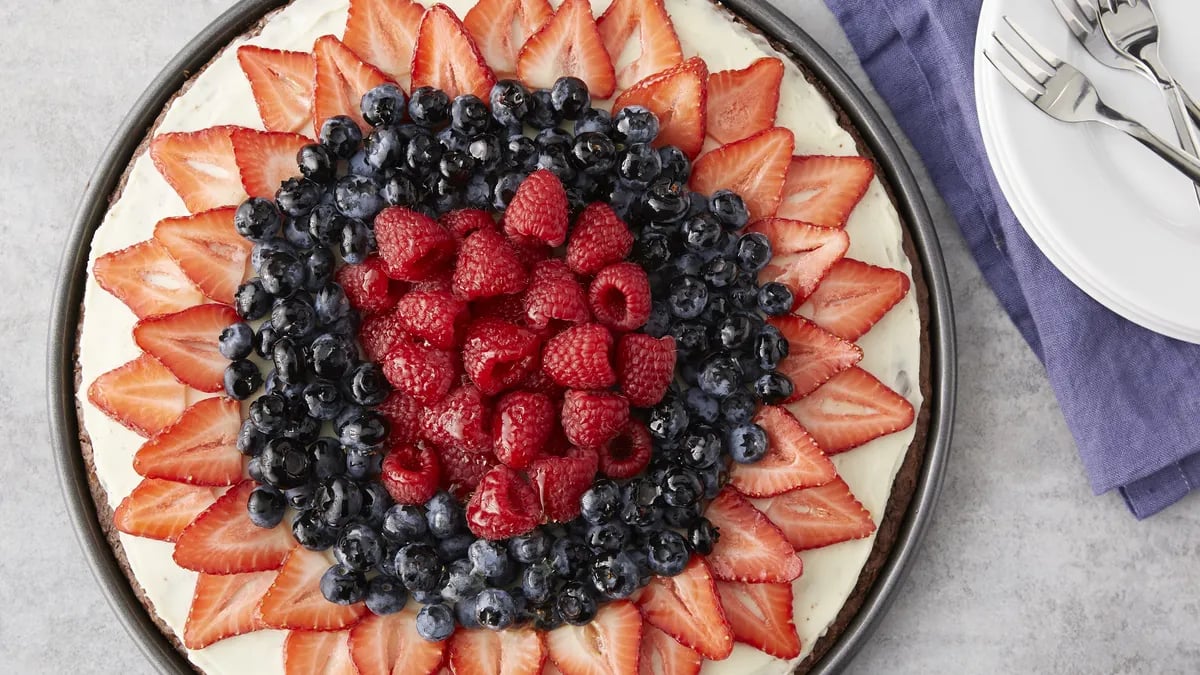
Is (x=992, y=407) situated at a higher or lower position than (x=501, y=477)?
lower

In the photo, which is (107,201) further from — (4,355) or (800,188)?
(800,188)

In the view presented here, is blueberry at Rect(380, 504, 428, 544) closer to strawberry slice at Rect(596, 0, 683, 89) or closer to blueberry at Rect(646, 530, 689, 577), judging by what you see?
blueberry at Rect(646, 530, 689, 577)

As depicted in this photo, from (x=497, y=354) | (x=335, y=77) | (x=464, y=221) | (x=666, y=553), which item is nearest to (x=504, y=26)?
(x=335, y=77)

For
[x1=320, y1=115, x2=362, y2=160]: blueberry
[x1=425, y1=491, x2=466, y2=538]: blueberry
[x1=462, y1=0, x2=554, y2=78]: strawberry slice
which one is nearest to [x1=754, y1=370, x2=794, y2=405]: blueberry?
[x1=425, y1=491, x2=466, y2=538]: blueberry

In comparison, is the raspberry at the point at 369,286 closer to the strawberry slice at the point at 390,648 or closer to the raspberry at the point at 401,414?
the raspberry at the point at 401,414

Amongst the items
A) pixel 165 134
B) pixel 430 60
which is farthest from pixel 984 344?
pixel 165 134

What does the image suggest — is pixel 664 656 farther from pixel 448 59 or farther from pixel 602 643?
pixel 448 59
